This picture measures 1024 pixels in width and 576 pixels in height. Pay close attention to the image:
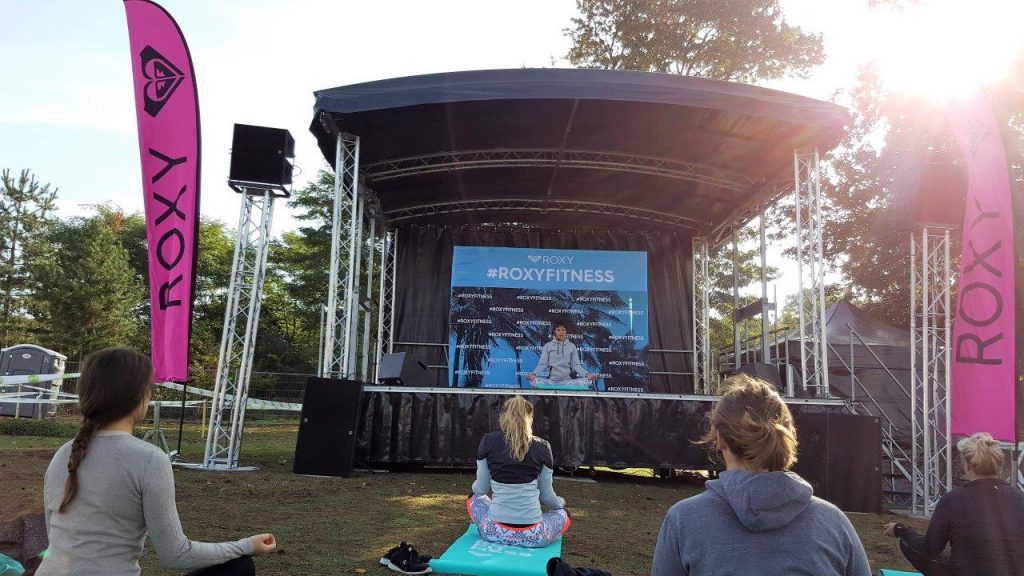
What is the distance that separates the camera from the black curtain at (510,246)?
13.8m

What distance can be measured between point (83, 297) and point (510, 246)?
2271 centimetres

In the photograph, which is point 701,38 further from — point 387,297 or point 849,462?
point 849,462

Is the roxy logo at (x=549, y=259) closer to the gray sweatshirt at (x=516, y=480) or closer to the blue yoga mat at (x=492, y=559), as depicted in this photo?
the gray sweatshirt at (x=516, y=480)

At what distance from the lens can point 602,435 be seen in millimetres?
9430

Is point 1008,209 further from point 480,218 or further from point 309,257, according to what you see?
point 309,257

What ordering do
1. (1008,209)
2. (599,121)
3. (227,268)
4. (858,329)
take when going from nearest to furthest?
(1008,209)
(599,121)
(858,329)
(227,268)

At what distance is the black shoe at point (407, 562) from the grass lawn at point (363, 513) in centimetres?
14

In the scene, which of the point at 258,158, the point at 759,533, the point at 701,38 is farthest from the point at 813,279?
the point at 701,38

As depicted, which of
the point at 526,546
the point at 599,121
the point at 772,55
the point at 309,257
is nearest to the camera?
the point at 526,546

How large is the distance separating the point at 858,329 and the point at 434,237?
840cm

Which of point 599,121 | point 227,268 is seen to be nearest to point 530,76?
point 599,121

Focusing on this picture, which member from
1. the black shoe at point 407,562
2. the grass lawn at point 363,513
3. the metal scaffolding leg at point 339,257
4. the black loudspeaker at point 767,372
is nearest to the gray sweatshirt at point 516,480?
the black shoe at point 407,562

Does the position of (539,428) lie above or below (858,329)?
below

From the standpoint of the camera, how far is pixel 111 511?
1916mm
